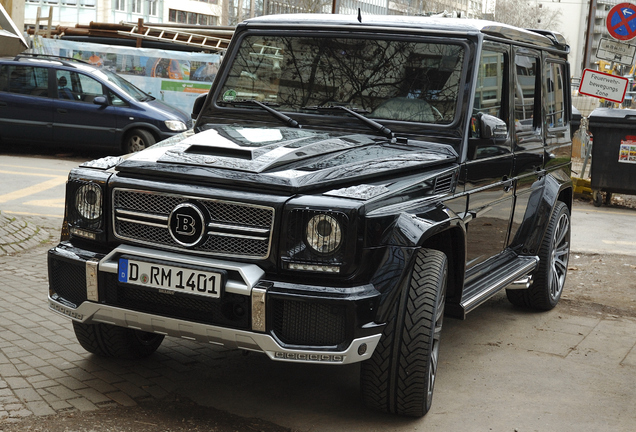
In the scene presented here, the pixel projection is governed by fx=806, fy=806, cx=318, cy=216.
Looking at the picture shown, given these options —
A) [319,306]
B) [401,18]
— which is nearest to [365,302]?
[319,306]

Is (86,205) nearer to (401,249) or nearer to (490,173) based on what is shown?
(401,249)

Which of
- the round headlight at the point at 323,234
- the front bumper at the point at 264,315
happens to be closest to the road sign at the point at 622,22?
the round headlight at the point at 323,234

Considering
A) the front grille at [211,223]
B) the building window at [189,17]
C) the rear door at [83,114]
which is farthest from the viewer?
the building window at [189,17]

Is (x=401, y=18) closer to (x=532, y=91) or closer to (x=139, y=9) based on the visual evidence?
(x=532, y=91)

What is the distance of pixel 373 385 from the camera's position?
11.9 ft

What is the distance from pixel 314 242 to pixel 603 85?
11999mm

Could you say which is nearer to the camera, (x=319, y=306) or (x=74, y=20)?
(x=319, y=306)

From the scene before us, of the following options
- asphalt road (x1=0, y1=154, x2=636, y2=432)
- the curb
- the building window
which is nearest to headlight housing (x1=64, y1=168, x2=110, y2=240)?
asphalt road (x1=0, y1=154, x2=636, y2=432)

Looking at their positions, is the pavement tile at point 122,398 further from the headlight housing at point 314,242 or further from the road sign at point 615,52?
the road sign at point 615,52

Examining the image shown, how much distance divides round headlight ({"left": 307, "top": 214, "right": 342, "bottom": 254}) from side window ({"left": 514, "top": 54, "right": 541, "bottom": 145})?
2329 millimetres

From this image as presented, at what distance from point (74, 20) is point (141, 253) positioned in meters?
70.1

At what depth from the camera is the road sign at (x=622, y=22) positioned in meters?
13.0

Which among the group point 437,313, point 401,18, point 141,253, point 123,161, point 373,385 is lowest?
point 373,385

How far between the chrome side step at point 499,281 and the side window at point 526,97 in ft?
2.66
